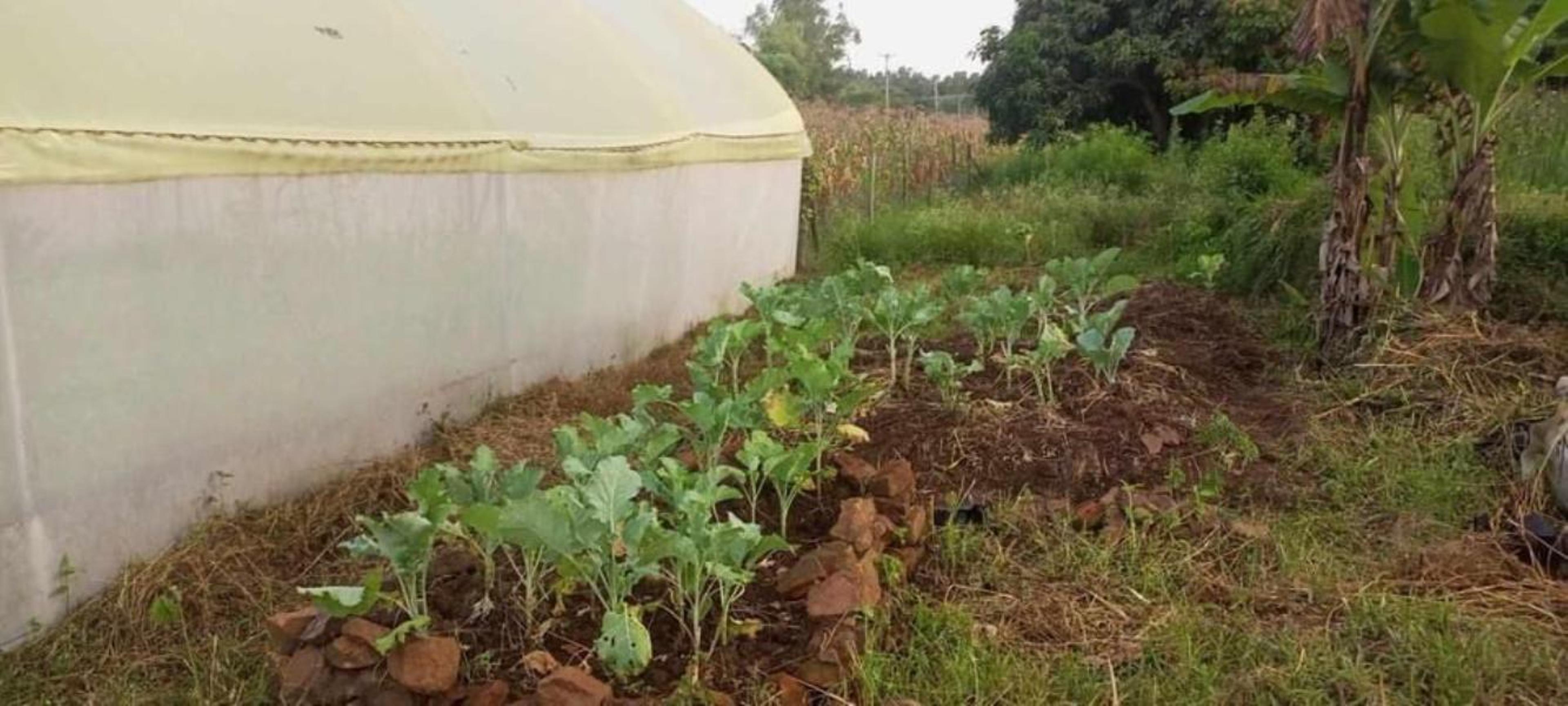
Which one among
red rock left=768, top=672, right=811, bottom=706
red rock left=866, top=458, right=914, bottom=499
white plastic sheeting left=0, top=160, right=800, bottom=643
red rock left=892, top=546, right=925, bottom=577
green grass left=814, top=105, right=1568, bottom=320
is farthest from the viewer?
green grass left=814, top=105, right=1568, bottom=320

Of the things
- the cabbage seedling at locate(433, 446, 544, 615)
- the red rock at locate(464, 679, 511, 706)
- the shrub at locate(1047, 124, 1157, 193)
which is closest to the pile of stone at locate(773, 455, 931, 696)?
the red rock at locate(464, 679, 511, 706)

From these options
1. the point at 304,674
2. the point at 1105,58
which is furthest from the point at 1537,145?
the point at 304,674

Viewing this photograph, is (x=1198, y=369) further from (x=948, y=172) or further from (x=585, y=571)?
(x=948, y=172)

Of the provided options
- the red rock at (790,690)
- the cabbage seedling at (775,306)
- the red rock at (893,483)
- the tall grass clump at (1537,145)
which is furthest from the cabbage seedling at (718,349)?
the tall grass clump at (1537,145)

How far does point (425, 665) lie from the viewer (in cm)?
240

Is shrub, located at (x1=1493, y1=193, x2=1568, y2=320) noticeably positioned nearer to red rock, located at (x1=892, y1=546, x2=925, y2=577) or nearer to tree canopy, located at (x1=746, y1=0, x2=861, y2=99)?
red rock, located at (x1=892, y1=546, x2=925, y2=577)

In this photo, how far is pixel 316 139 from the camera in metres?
3.89

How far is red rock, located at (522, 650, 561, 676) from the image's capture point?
8.19 feet

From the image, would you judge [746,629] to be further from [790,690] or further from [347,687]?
[347,687]

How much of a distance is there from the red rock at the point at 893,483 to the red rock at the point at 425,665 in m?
1.46

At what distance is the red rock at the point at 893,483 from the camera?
11.4ft

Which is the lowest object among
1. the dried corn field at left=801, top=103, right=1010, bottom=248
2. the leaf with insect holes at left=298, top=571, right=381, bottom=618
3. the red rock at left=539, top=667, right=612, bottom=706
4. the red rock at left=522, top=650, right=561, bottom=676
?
the red rock at left=522, top=650, right=561, bottom=676

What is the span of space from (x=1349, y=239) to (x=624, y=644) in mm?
4125

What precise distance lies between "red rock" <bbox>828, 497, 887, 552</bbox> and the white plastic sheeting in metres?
2.03
